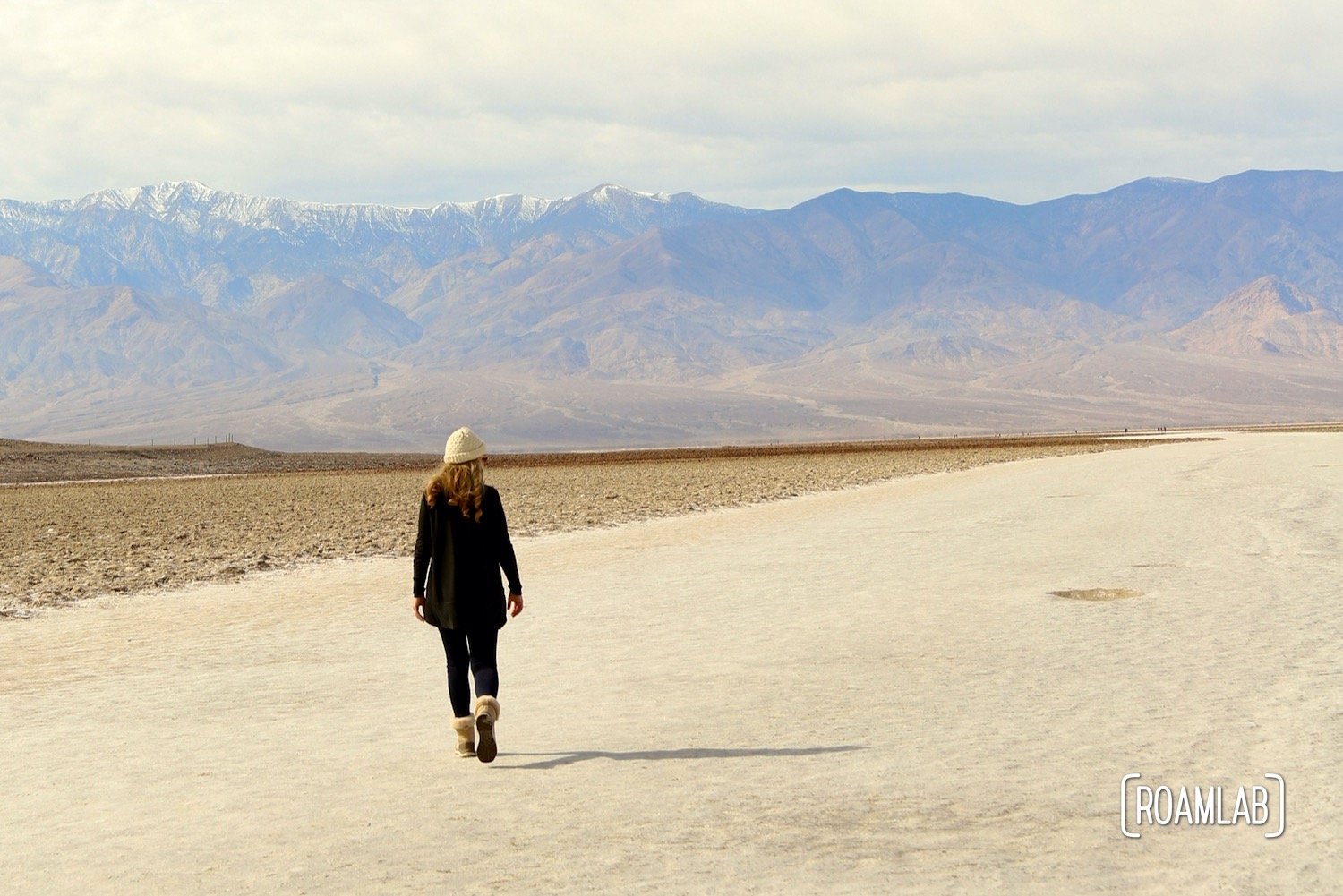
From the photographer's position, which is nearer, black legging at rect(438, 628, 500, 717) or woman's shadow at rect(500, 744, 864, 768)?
woman's shadow at rect(500, 744, 864, 768)

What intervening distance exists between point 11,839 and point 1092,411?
665ft

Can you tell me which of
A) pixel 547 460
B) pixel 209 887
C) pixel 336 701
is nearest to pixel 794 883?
pixel 209 887

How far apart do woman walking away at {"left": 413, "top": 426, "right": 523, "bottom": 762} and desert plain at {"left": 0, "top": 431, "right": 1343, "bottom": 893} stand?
47cm

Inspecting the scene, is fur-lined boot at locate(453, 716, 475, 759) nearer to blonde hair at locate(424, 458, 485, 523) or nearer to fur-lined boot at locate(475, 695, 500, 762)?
fur-lined boot at locate(475, 695, 500, 762)

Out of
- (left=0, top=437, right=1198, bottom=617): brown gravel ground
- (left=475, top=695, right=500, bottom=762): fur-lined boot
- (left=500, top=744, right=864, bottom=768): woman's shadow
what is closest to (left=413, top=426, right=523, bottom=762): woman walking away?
(left=475, top=695, right=500, bottom=762): fur-lined boot

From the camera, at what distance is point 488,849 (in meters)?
6.27

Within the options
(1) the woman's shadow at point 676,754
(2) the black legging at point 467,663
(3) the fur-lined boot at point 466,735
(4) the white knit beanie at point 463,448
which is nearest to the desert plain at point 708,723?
(1) the woman's shadow at point 676,754

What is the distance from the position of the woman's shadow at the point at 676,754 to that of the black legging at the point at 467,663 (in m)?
0.40

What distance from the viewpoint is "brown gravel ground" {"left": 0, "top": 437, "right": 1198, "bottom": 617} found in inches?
818

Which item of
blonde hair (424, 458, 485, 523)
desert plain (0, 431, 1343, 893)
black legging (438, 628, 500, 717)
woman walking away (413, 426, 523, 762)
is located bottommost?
desert plain (0, 431, 1343, 893)

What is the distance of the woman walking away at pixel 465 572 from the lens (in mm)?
8055

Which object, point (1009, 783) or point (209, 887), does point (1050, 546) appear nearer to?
point (1009, 783)

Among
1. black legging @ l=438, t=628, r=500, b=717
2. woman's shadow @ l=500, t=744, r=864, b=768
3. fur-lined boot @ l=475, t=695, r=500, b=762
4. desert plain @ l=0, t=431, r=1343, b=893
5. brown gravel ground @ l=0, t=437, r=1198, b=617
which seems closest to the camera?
desert plain @ l=0, t=431, r=1343, b=893

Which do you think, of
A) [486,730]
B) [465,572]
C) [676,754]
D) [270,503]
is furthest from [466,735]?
[270,503]
